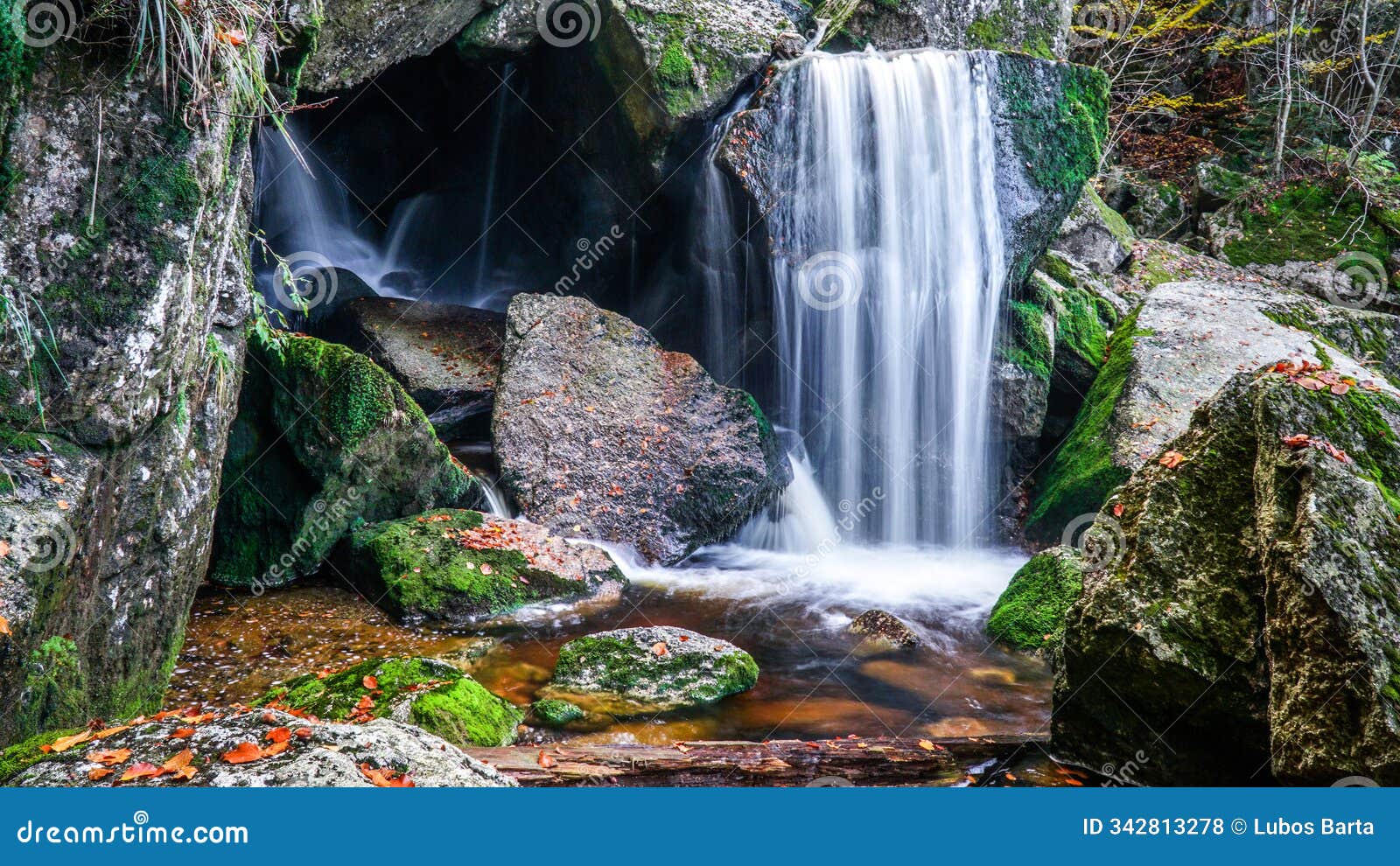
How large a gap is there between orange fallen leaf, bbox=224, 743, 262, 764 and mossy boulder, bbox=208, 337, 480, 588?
4.56 m

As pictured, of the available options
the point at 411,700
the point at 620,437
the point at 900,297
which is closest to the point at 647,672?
the point at 411,700

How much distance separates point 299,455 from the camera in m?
6.80

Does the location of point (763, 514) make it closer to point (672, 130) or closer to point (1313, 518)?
Answer: point (672, 130)

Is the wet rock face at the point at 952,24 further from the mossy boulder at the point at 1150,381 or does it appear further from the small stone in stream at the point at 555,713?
the small stone in stream at the point at 555,713

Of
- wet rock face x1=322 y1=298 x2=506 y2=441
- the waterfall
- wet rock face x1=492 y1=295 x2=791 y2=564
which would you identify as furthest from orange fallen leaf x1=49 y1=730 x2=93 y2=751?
the waterfall

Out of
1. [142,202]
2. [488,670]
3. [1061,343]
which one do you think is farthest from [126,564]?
[1061,343]

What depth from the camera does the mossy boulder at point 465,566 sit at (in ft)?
20.4

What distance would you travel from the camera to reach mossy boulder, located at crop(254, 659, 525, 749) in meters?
4.02

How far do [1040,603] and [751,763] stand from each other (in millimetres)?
3467

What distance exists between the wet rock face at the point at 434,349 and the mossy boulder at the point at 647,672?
4.25 m

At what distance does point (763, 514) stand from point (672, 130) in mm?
3936

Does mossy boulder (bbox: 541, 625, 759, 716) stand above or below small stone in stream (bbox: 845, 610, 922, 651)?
above

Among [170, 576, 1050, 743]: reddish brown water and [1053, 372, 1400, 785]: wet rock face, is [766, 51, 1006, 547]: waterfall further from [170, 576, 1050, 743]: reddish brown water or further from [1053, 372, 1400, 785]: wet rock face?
[1053, 372, 1400, 785]: wet rock face

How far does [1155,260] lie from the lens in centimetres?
1373
